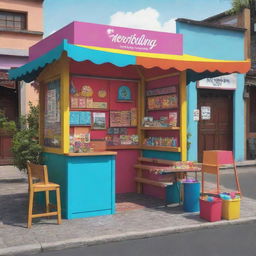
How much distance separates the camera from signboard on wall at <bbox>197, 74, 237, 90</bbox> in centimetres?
1474

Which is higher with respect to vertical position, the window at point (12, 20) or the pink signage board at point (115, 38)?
the window at point (12, 20)

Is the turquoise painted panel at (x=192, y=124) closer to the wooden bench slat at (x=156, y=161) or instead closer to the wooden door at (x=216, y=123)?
the wooden door at (x=216, y=123)

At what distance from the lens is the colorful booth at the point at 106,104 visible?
259 inches

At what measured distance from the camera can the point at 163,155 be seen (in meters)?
8.00

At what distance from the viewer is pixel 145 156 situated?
8.55m

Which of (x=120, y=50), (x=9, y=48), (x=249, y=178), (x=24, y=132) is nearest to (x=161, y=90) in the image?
(x=120, y=50)

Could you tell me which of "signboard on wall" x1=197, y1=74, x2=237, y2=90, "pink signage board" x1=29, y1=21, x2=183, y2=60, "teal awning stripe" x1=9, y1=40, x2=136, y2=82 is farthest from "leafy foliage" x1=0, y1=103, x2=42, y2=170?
"signboard on wall" x1=197, y1=74, x2=237, y2=90

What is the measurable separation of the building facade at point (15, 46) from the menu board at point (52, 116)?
261 inches

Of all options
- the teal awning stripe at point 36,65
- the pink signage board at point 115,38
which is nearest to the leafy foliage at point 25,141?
the teal awning stripe at point 36,65

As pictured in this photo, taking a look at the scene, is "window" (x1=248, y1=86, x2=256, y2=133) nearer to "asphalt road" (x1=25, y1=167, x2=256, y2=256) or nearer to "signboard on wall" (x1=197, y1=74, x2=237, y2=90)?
"signboard on wall" (x1=197, y1=74, x2=237, y2=90)

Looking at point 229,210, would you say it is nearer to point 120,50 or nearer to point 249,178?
point 120,50

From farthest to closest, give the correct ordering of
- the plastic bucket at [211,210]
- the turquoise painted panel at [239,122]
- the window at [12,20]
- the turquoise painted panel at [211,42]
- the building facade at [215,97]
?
1. the turquoise painted panel at [239,122]
2. the turquoise painted panel at [211,42]
3. the building facade at [215,97]
4. the window at [12,20]
5. the plastic bucket at [211,210]

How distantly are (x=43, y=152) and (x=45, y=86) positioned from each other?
1.30 m

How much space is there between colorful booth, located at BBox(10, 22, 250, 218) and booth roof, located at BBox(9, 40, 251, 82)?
0.05 feet
